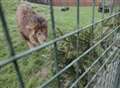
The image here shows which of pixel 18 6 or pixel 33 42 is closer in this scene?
pixel 33 42

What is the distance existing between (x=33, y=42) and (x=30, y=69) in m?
0.80

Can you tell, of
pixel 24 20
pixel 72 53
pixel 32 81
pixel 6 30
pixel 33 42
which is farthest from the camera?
pixel 24 20

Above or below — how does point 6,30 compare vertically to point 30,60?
above

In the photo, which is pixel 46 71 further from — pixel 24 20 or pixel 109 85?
pixel 24 20

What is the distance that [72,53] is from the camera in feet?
4.39

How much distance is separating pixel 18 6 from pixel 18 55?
7.28ft

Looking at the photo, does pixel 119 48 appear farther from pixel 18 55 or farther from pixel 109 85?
pixel 18 55

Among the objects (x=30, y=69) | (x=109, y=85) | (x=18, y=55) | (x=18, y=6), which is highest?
(x=18, y=55)

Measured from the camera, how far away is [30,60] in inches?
57.1

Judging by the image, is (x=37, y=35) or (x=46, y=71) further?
(x=37, y=35)

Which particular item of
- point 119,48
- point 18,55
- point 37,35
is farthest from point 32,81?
point 37,35

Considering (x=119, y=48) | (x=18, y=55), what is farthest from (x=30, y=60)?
(x=18, y=55)

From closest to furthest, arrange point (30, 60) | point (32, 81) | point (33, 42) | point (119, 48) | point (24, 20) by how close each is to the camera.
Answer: point (32, 81) < point (30, 60) < point (119, 48) < point (33, 42) < point (24, 20)

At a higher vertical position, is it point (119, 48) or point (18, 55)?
point (18, 55)
